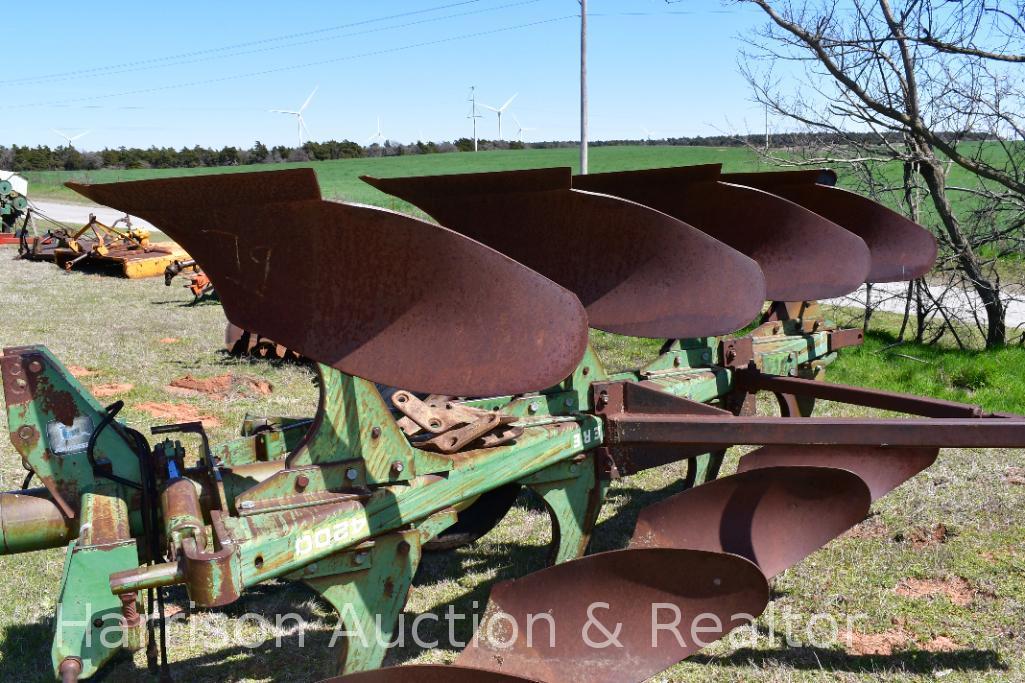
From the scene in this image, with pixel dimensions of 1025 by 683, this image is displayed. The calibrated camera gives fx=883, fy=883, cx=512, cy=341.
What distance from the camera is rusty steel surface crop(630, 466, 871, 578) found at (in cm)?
317

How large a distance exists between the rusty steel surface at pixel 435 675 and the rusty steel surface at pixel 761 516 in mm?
1118

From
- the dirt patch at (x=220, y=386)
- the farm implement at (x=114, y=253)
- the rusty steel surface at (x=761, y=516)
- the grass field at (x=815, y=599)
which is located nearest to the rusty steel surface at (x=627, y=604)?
the grass field at (x=815, y=599)

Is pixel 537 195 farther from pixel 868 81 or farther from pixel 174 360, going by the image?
pixel 174 360

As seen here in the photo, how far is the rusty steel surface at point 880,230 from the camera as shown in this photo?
4660 mm

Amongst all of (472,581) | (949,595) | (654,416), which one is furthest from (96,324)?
(949,595)

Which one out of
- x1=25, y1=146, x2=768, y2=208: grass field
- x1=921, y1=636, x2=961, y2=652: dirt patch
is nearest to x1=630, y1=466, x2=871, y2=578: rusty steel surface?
x1=921, y1=636, x2=961, y2=652: dirt patch

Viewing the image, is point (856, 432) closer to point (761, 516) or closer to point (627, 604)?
point (761, 516)

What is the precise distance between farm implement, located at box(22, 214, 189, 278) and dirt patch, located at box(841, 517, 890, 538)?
1174 cm

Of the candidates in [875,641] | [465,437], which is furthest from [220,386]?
[875,641]

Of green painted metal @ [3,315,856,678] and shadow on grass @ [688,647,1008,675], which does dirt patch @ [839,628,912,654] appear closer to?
shadow on grass @ [688,647,1008,675]

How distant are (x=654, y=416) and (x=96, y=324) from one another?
7.90 m

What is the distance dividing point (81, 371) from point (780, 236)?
18.3 ft

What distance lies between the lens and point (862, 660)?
2918mm

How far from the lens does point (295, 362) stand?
7250 millimetres
